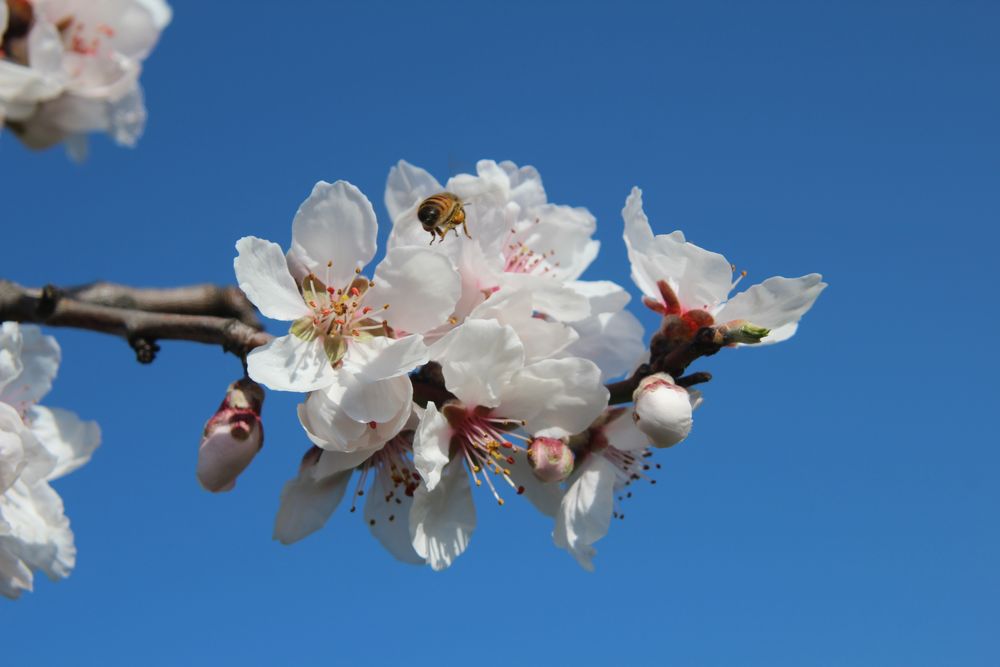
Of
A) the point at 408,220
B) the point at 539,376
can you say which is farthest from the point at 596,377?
the point at 408,220

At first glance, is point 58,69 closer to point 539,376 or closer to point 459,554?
point 539,376

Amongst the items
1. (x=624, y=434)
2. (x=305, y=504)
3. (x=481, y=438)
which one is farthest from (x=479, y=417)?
(x=305, y=504)

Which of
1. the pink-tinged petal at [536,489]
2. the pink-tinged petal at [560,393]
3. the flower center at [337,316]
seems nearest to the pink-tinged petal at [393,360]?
the flower center at [337,316]

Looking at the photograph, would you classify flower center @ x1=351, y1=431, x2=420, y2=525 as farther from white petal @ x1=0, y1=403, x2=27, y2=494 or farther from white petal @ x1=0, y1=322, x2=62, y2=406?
white petal @ x1=0, y1=322, x2=62, y2=406

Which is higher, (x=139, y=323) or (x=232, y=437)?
(x=139, y=323)

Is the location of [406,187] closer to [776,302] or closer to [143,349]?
[143,349]
